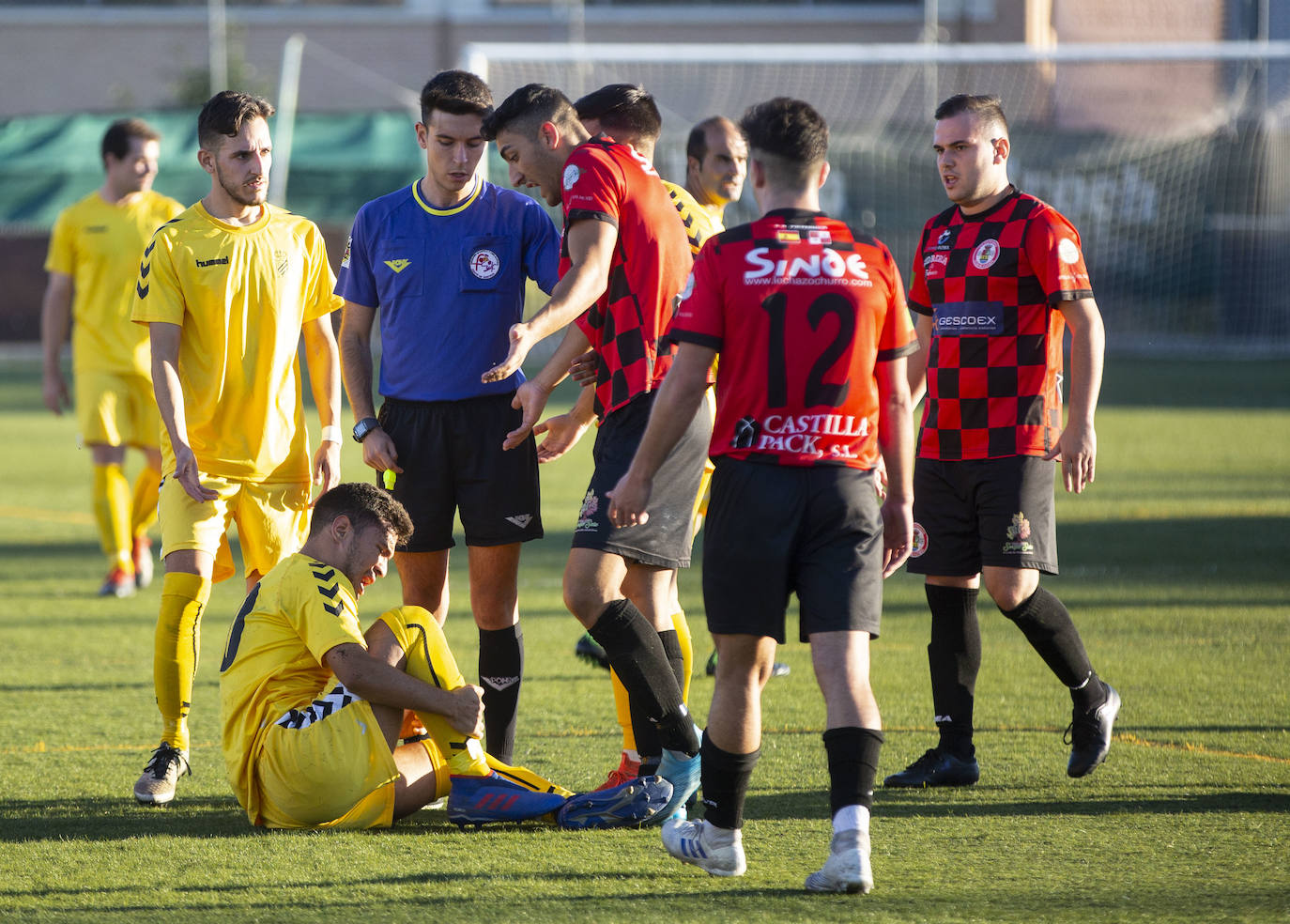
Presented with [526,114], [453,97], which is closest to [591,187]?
[526,114]

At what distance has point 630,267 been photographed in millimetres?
4395

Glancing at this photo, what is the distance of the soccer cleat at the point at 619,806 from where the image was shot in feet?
14.4

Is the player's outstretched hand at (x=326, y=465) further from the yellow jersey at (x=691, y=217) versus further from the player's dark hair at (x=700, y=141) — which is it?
the player's dark hair at (x=700, y=141)

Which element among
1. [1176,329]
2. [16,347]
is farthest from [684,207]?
[16,347]

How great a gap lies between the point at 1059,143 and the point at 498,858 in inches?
973

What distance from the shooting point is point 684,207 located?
506 cm

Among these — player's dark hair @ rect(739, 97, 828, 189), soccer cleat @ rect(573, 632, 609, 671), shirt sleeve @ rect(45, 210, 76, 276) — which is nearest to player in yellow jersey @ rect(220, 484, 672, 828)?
player's dark hair @ rect(739, 97, 828, 189)

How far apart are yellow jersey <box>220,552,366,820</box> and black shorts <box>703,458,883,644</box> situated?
115 centimetres

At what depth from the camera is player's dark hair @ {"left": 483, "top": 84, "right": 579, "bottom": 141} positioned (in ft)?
14.6

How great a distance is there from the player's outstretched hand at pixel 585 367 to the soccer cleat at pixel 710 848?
4.54ft

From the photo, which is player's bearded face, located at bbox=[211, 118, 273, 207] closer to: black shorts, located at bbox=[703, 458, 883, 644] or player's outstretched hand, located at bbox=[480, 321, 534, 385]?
player's outstretched hand, located at bbox=[480, 321, 534, 385]

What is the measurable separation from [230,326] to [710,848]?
2.39 meters

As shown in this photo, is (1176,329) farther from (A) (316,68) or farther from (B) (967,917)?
(B) (967,917)

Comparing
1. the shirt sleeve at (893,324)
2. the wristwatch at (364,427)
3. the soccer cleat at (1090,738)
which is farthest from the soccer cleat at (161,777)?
the soccer cleat at (1090,738)
